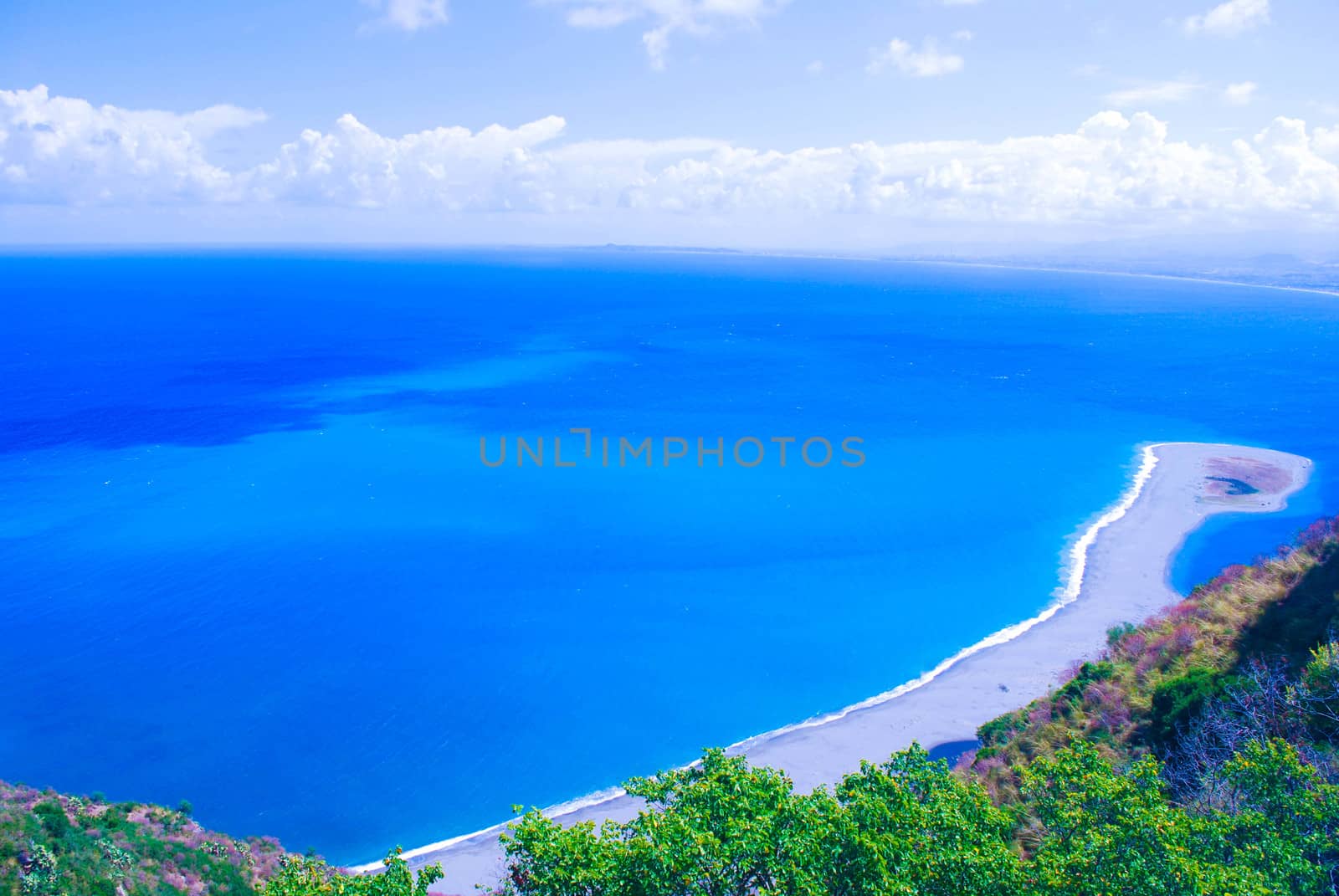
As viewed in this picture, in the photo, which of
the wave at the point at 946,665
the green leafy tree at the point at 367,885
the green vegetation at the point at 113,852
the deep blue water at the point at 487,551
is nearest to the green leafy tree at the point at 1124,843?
the wave at the point at 946,665

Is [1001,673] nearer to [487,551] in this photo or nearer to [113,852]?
[487,551]

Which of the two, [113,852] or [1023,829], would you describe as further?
[113,852]

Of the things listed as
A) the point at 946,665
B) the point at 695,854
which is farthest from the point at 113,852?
the point at 946,665

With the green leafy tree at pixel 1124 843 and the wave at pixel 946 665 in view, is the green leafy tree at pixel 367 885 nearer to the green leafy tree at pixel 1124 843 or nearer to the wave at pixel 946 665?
the wave at pixel 946 665

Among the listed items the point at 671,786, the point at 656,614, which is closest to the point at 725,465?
the point at 656,614

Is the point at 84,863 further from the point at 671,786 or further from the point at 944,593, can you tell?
the point at 944,593
